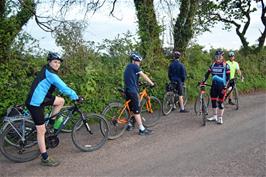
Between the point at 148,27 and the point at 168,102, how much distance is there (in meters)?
4.12

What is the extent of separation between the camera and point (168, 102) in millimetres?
10047

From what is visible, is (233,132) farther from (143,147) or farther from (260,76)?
(260,76)

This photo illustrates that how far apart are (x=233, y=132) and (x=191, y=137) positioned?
1236 millimetres

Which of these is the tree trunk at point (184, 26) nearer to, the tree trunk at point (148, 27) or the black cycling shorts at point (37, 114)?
the tree trunk at point (148, 27)

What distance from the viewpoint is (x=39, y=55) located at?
9.47 metres

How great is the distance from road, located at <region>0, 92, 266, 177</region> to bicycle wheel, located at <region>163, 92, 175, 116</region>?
130cm

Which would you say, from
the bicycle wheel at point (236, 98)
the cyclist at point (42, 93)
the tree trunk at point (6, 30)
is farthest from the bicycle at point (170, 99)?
the tree trunk at point (6, 30)

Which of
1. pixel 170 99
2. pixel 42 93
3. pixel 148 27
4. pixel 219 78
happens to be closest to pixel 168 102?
pixel 170 99

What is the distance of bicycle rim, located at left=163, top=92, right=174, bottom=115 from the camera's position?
9868mm

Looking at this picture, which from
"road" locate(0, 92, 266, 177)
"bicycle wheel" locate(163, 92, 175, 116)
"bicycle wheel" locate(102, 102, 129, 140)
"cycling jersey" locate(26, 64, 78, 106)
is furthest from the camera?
"bicycle wheel" locate(163, 92, 175, 116)

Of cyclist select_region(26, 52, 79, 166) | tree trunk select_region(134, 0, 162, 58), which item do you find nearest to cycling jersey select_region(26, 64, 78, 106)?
cyclist select_region(26, 52, 79, 166)

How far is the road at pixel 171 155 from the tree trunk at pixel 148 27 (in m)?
4.73

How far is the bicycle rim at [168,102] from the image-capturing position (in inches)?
389

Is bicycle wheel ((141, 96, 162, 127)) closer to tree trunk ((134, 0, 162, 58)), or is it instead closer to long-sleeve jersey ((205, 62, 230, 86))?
long-sleeve jersey ((205, 62, 230, 86))
